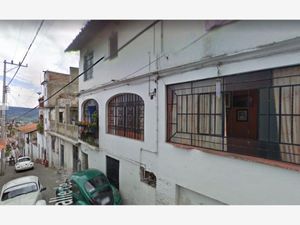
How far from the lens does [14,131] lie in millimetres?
28797

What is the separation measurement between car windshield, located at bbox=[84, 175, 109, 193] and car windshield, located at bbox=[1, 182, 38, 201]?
7.44 ft

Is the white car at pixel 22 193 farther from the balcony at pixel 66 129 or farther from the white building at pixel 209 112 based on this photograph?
the balcony at pixel 66 129

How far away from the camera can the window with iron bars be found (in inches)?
114

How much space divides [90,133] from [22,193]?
11.0 feet

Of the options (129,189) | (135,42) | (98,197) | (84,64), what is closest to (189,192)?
(129,189)

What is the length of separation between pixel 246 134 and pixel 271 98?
2.87ft

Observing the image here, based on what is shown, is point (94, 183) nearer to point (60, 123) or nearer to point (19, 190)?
point (19, 190)

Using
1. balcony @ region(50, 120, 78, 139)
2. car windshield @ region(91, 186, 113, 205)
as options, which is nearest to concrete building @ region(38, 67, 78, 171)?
balcony @ region(50, 120, 78, 139)

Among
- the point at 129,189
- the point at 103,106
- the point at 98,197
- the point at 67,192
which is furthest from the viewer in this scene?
the point at 103,106

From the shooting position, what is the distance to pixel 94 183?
20.3 feet

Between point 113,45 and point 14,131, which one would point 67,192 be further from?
point 14,131

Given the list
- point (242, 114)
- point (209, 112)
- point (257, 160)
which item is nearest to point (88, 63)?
point (209, 112)

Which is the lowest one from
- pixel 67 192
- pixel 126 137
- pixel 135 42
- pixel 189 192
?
pixel 67 192

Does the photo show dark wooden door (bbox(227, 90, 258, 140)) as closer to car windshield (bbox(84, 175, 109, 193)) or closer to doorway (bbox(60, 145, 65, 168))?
car windshield (bbox(84, 175, 109, 193))
